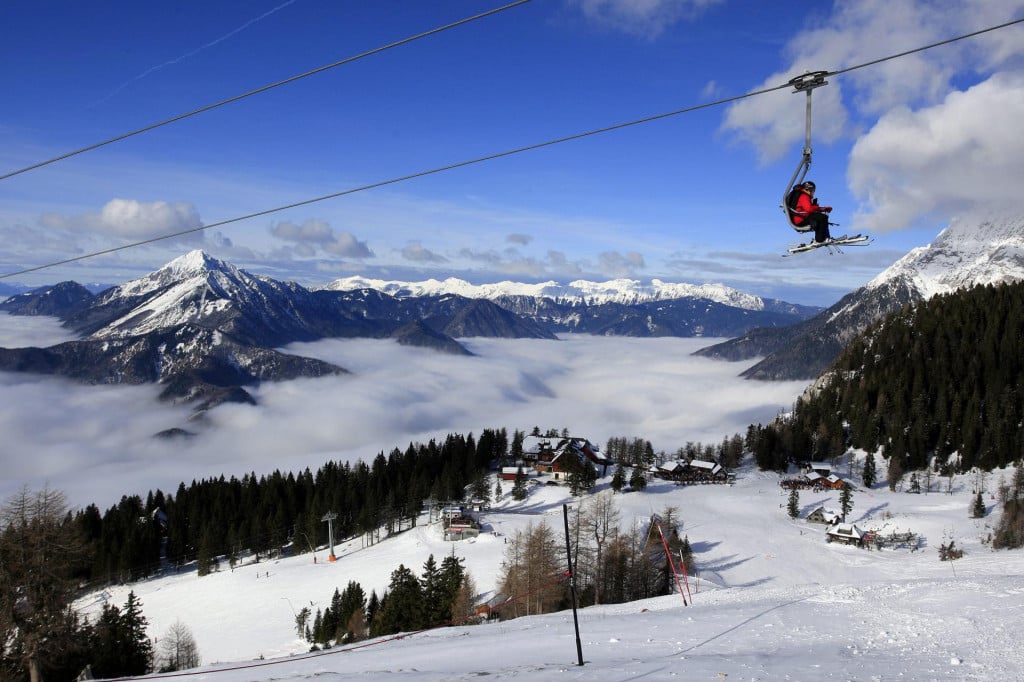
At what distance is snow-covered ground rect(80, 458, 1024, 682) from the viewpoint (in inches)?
735

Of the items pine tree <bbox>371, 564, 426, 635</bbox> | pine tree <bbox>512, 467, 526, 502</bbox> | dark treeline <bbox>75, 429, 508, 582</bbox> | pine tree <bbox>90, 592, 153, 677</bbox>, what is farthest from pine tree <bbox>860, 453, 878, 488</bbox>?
pine tree <bbox>90, 592, 153, 677</bbox>

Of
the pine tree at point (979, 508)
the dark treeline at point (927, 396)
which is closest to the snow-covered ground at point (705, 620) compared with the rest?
the pine tree at point (979, 508)

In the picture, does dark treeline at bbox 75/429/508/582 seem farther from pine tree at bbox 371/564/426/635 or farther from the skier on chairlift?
the skier on chairlift

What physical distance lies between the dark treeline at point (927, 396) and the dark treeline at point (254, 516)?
8444 centimetres

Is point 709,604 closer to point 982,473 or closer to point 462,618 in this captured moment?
point 462,618

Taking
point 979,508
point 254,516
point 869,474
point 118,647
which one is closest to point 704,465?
point 869,474

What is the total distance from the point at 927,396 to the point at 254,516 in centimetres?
14476

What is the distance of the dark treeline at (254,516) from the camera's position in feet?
286

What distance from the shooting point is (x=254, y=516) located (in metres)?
93.5

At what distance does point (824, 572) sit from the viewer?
Result: 60.9 meters

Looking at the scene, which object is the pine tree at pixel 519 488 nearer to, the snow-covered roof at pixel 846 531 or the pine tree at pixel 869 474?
the snow-covered roof at pixel 846 531

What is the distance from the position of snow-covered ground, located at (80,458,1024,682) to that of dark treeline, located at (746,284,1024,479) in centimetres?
5390

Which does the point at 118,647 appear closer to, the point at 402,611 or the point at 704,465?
the point at 402,611

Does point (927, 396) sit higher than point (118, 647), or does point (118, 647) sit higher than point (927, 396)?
point (927, 396)
